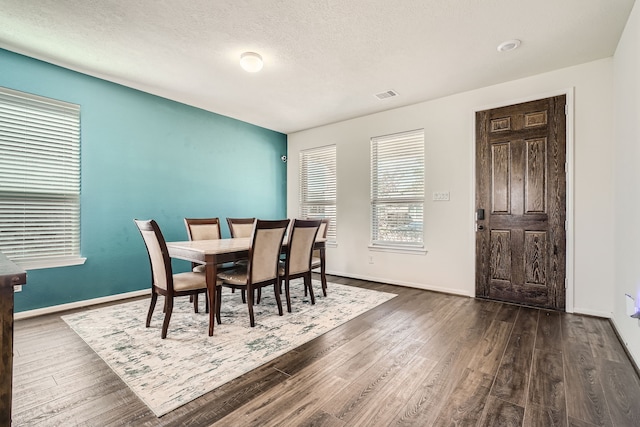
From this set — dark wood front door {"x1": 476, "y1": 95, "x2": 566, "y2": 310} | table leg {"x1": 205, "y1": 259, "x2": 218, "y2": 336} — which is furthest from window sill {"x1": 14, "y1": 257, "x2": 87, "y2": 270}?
dark wood front door {"x1": 476, "y1": 95, "x2": 566, "y2": 310}

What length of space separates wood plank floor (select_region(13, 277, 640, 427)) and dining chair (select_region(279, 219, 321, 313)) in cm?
81

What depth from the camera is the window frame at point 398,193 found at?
167 inches

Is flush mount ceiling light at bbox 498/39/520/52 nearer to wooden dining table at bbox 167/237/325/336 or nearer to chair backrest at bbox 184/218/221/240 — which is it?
wooden dining table at bbox 167/237/325/336

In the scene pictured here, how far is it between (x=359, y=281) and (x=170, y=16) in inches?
156

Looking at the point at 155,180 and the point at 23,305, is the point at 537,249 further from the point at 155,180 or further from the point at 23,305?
the point at 23,305

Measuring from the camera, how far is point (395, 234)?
451 cm

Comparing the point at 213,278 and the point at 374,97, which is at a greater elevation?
the point at 374,97

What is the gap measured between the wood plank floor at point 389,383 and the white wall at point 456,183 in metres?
0.80

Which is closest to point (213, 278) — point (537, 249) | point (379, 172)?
point (379, 172)

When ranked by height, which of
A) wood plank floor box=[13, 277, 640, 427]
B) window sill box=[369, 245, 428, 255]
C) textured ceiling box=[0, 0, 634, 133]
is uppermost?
textured ceiling box=[0, 0, 634, 133]

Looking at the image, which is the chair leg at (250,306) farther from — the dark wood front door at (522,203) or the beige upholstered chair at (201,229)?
the dark wood front door at (522,203)

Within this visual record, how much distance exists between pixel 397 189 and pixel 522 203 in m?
1.59

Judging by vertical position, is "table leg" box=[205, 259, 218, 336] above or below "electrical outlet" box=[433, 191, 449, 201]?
below

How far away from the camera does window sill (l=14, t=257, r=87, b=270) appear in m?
2.98
